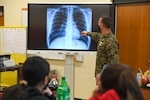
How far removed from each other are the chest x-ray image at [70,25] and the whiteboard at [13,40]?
1.82 metres

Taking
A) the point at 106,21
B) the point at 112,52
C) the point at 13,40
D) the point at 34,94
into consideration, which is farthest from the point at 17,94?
the point at 13,40

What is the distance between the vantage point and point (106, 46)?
3.44 metres

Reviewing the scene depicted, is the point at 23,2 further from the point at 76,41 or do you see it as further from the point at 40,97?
the point at 40,97

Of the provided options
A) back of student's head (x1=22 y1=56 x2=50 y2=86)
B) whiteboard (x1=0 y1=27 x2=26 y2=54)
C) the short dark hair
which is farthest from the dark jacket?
whiteboard (x1=0 y1=27 x2=26 y2=54)

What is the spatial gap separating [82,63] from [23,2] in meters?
2.02

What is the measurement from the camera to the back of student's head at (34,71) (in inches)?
64.9

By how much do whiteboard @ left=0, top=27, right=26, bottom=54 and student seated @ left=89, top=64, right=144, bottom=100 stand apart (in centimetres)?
429

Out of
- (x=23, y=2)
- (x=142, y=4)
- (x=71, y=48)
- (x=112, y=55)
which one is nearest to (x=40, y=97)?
(x=112, y=55)

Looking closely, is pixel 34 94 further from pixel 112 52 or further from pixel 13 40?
pixel 13 40

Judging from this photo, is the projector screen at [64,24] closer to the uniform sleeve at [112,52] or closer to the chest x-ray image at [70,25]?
the chest x-ray image at [70,25]

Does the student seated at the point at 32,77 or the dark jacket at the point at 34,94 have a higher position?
the student seated at the point at 32,77

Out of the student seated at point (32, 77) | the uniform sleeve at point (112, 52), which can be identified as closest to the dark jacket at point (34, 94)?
the student seated at point (32, 77)

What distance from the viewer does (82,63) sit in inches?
215

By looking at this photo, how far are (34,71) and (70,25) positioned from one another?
2.18 metres
